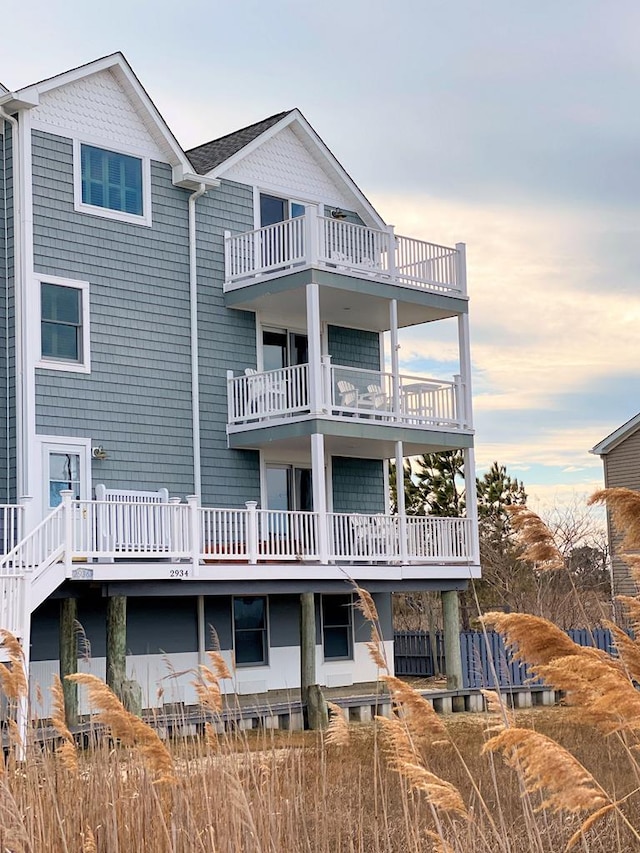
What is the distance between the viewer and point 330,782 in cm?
945

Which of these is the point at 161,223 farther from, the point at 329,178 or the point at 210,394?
the point at 329,178

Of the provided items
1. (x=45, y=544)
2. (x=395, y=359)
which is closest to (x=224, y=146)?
(x=395, y=359)

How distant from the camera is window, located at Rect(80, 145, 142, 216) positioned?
21172mm

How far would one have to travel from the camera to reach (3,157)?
20.4 meters

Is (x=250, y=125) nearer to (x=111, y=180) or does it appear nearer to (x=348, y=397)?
(x=111, y=180)

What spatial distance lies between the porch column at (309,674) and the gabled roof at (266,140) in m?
8.49

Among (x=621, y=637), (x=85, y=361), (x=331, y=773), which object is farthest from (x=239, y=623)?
(x=621, y=637)

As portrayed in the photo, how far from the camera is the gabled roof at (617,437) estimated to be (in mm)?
36737

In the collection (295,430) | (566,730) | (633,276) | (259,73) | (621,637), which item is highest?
(259,73)

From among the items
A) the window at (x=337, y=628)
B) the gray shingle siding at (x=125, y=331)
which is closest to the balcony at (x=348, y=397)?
the gray shingle siding at (x=125, y=331)

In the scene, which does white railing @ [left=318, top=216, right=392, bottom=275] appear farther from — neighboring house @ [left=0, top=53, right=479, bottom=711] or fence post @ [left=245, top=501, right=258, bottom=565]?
fence post @ [left=245, top=501, right=258, bottom=565]

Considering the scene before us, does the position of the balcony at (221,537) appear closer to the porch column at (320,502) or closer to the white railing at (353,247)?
the porch column at (320,502)

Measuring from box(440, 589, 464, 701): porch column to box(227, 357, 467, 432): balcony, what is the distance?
3.45m

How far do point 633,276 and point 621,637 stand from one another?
69.9 ft
